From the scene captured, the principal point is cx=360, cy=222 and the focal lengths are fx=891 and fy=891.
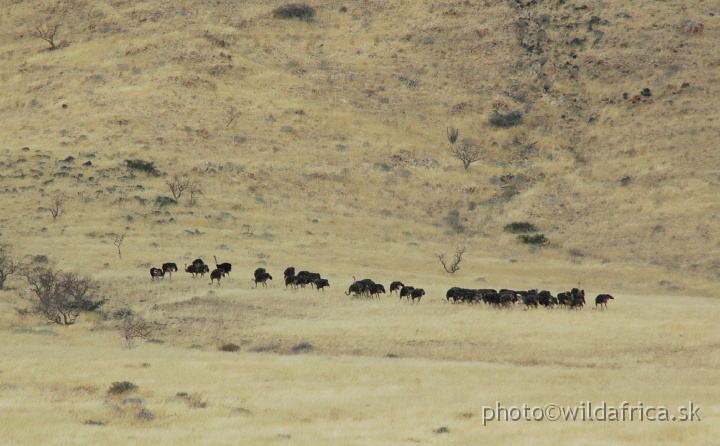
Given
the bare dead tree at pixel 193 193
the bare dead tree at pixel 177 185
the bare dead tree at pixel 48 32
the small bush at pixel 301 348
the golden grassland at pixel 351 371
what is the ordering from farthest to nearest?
1. the bare dead tree at pixel 48 32
2. the bare dead tree at pixel 177 185
3. the bare dead tree at pixel 193 193
4. the small bush at pixel 301 348
5. the golden grassland at pixel 351 371

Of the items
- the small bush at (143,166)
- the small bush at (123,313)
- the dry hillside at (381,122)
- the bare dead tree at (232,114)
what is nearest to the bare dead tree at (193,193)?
the dry hillside at (381,122)

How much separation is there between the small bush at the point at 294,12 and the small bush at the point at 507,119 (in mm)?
27568

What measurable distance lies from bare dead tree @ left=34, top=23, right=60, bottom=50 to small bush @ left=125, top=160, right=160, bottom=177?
3417 centimetres

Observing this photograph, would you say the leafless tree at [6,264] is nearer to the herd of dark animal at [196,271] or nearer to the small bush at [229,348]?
the herd of dark animal at [196,271]

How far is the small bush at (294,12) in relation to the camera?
101688 mm

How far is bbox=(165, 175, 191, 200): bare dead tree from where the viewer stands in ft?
208

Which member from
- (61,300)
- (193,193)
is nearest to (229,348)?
(61,300)

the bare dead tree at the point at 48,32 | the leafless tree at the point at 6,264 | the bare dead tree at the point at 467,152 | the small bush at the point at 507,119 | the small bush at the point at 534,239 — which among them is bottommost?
the leafless tree at the point at 6,264

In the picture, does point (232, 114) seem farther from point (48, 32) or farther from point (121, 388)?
point (121, 388)

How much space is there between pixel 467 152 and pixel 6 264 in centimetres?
4747

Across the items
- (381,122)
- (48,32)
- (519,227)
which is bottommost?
(519,227)

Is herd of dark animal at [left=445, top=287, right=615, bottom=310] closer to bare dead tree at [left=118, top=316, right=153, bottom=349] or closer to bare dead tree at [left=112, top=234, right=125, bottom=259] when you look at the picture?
bare dead tree at [left=118, top=316, right=153, bottom=349]

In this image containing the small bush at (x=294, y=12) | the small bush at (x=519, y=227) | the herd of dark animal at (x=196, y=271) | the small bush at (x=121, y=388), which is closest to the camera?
the small bush at (x=121, y=388)

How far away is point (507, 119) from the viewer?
8706 centimetres
